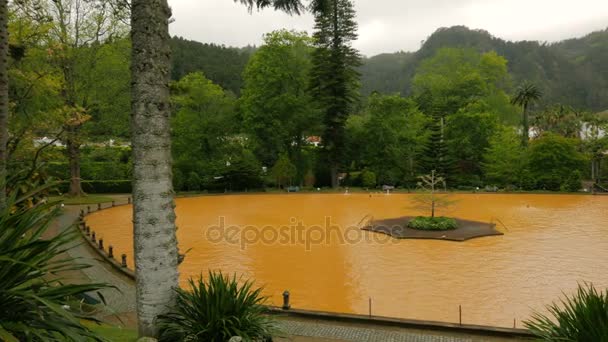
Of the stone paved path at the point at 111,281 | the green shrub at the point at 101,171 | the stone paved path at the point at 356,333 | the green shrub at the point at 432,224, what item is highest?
the green shrub at the point at 101,171

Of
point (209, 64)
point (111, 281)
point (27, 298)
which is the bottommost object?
point (111, 281)

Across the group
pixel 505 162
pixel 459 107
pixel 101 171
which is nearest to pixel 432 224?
pixel 505 162

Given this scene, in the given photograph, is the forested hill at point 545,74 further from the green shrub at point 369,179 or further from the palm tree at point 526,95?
the green shrub at point 369,179

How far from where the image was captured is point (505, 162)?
40.1m

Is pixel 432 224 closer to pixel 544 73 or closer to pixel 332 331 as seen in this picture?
pixel 332 331

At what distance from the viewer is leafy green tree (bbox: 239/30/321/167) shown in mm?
41438

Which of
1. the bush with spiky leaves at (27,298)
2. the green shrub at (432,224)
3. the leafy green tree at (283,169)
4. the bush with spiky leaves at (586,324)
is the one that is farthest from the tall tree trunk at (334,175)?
the bush with spiky leaves at (27,298)

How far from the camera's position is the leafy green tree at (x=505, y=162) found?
39.9m

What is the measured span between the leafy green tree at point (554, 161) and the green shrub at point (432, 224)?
2362 cm

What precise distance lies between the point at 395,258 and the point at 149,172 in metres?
11.7

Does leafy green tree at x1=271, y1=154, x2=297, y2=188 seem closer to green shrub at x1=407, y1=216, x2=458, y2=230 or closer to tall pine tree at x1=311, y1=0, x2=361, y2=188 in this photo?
tall pine tree at x1=311, y1=0, x2=361, y2=188

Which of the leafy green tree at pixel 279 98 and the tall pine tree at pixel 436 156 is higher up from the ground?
the leafy green tree at pixel 279 98

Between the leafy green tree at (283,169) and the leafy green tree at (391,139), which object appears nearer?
the leafy green tree at (283,169)

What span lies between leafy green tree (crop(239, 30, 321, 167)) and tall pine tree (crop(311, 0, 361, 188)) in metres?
1.36
